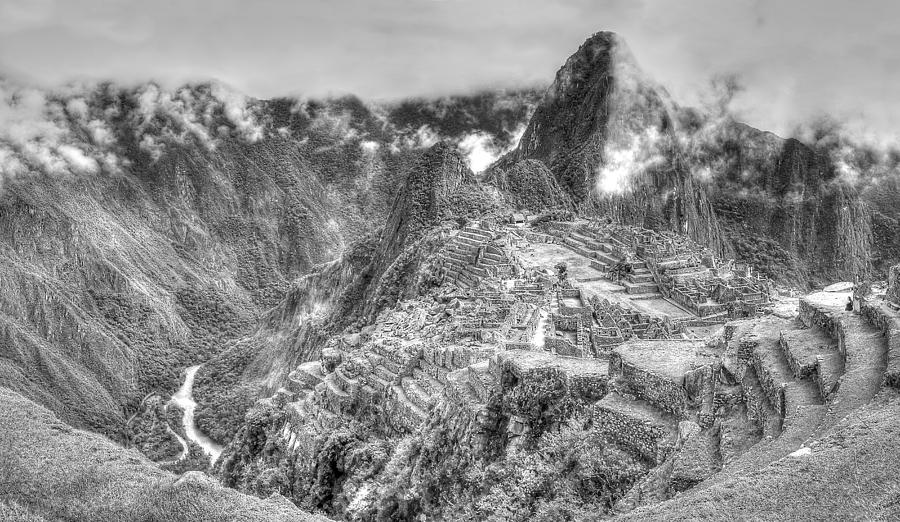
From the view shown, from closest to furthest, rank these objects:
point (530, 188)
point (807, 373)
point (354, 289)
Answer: point (807, 373) < point (354, 289) < point (530, 188)

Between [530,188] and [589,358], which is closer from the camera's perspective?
[589,358]

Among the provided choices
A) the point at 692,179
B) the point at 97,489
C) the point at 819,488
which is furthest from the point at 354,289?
the point at 692,179

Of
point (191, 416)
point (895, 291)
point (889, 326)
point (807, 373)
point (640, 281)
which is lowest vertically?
point (191, 416)

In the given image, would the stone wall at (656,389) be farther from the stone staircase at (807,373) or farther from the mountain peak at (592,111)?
the mountain peak at (592,111)

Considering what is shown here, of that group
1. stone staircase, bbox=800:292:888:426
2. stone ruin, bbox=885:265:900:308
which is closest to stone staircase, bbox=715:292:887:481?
stone staircase, bbox=800:292:888:426

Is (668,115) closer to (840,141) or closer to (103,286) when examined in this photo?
(840,141)

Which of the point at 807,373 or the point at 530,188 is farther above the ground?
the point at 807,373

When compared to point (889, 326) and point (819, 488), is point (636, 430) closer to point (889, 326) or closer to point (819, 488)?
point (819, 488)

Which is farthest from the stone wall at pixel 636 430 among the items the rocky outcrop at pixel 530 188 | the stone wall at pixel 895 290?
the rocky outcrop at pixel 530 188
